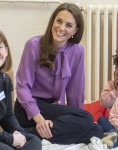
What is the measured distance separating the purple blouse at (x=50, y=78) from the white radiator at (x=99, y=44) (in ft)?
1.77

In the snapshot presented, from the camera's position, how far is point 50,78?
1.69 meters

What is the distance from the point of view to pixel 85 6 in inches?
90.3

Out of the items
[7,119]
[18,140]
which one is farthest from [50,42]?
[18,140]

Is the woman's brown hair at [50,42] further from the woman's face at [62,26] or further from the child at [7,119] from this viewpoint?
the child at [7,119]

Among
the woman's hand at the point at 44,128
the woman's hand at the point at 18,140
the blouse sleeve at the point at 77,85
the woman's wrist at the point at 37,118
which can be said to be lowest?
the woman's hand at the point at 44,128

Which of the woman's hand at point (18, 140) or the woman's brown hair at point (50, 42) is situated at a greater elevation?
the woman's brown hair at point (50, 42)

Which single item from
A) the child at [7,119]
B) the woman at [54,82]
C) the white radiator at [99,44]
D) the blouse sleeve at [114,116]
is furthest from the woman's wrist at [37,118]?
the white radiator at [99,44]

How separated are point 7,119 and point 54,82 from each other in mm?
405

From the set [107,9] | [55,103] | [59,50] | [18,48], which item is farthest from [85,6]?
[55,103]

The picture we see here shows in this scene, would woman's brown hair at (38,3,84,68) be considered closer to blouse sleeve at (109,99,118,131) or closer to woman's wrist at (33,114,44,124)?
woman's wrist at (33,114,44,124)

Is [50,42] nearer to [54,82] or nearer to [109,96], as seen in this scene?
[54,82]

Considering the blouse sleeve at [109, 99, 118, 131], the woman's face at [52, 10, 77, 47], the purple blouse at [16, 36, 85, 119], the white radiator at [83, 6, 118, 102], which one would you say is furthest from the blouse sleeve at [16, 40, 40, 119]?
the white radiator at [83, 6, 118, 102]

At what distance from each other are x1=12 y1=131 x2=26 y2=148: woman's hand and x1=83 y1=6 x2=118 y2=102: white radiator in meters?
1.10

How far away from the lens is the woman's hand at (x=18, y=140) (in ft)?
4.09
